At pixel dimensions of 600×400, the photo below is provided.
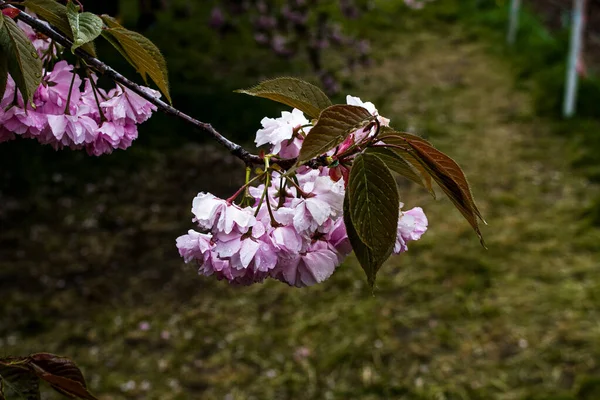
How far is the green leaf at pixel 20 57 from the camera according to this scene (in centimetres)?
51

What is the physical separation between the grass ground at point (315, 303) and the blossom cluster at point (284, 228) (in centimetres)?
157

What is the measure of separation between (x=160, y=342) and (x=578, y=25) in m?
2.75

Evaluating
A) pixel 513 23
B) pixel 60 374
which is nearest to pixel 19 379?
pixel 60 374

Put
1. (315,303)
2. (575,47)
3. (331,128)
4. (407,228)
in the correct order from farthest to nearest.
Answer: (575,47)
(315,303)
(407,228)
(331,128)

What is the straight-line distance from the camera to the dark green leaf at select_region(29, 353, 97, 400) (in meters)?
0.55

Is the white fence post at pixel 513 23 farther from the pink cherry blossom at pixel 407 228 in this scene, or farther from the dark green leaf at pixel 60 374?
the dark green leaf at pixel 60 374

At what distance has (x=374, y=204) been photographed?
0.48 m

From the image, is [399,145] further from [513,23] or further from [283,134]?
[513,23]

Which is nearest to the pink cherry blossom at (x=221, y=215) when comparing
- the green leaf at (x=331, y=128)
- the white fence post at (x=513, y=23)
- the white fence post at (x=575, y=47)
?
the green leaf at (x=331, y=128)

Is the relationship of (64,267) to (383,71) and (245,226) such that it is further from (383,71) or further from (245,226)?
(383,71)

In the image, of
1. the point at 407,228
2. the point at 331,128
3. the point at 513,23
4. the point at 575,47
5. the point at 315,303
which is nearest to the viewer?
the point at 331,128

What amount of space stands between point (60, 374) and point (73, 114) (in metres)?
0.23

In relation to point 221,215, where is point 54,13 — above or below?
above

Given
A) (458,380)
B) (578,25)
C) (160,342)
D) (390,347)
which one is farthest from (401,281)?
(578,25)
